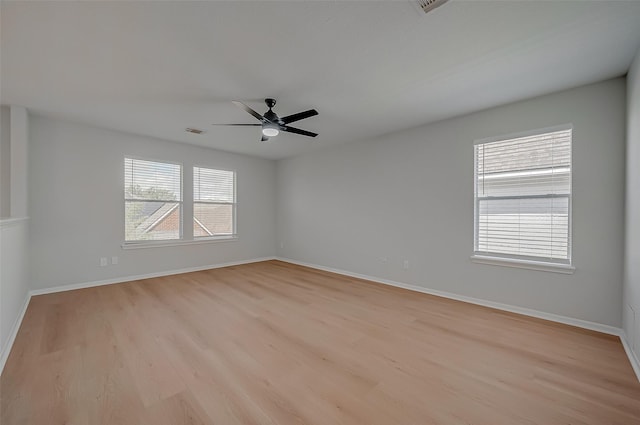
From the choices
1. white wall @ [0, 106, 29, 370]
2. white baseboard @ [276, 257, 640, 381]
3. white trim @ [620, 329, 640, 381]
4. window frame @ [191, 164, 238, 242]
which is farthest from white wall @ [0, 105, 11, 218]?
white trim @ [620, 329, 640, 381]

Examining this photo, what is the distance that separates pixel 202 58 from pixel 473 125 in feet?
11.2

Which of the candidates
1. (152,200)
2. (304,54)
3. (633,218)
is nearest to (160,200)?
(152,200)

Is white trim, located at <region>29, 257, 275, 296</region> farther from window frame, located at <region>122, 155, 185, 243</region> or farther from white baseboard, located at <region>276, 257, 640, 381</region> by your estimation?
white baseboard, located at <region>276, 257, 640, 381</region>

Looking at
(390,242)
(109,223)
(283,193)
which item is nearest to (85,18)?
(109,223)

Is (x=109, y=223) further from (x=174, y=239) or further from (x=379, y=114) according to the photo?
(x=379, y=114)

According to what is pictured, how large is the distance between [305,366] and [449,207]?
2.97m

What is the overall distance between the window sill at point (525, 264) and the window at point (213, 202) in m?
4.95

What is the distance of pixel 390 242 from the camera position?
455cm

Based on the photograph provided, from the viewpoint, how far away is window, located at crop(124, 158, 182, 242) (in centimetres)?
466

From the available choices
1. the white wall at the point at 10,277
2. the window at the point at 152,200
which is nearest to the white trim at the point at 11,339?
the white wall at the point at 10,277

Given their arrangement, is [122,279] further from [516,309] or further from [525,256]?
[525,256]

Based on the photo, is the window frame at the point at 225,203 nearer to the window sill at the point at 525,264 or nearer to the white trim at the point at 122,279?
the white trim at the point at 122,279

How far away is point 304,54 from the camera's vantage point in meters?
2.31

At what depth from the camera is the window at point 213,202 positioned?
5547 millimetres
